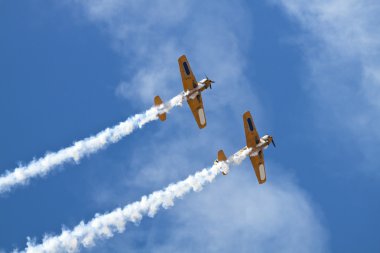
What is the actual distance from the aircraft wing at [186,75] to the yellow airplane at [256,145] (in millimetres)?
6691

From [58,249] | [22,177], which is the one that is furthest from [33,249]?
[22,177]

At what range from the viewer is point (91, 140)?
111062 millimetres

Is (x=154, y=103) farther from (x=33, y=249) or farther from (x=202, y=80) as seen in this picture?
(x=33, y=249)

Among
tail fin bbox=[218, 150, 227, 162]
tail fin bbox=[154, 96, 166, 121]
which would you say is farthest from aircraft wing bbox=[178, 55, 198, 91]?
tail fin bbox=[218, 150, 227, 162]

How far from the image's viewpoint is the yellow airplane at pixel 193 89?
4434 inches

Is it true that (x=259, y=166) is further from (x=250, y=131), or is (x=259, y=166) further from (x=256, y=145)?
(x=250, y=131)

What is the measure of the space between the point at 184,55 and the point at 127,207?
59.5ft

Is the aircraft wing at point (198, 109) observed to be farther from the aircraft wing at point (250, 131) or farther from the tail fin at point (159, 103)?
the aircraft wing at point (250, 131)

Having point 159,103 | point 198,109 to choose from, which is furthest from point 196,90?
point 159,103

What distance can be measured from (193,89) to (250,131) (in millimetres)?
7711

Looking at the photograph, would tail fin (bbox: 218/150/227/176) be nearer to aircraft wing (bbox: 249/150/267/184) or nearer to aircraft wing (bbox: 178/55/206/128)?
aircraft wing (bbox: 249/150/267/184)

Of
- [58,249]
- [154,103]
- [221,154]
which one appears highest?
[154,103]

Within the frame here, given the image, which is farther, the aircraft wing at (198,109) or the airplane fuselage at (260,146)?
the aircraft wing at (198,109)

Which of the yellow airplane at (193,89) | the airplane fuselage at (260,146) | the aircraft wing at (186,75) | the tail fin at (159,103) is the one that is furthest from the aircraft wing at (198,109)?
the airplane fuselage at (260,146)
